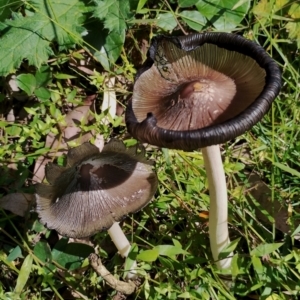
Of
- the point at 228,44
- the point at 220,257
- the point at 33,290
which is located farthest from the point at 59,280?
the point at 228,44

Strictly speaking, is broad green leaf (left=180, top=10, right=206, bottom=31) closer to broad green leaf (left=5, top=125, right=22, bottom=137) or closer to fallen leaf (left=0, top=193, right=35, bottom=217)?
broad green leaf (left=5, top=125, right=22, bottom=137)

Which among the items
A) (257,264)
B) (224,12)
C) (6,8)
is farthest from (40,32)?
(257,264)

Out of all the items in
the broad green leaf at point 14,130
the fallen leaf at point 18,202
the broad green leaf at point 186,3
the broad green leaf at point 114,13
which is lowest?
the fallen leaf at point 18,202

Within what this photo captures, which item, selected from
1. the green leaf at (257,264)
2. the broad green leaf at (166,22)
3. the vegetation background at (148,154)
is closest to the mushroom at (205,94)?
the green leaf at (257,264)

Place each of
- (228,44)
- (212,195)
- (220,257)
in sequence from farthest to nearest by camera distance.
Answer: (220,257) → (212,195) → (228,44)

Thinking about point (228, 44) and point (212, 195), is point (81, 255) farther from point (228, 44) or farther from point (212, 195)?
point (228, 44)

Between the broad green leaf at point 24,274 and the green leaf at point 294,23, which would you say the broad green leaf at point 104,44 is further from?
the broad green leaf at point 24,274
